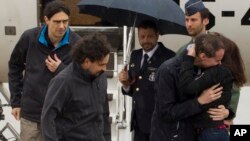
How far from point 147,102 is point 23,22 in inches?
137

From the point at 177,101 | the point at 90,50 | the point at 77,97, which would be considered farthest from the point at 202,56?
the point at 77,97

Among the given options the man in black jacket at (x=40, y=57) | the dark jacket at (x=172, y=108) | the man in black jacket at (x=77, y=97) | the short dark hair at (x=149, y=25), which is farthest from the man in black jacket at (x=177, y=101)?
the man in black jacket at (x=40, y=57)

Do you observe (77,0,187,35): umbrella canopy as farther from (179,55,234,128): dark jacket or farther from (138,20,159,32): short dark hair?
(179,55,234,128): dark jacket

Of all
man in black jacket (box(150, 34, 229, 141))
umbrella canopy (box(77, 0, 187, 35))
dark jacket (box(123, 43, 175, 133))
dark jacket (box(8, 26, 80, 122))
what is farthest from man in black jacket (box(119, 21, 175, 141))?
man in black jacket (box(150, 34, 229, 141))

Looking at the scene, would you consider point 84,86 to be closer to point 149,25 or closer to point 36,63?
point 36,63

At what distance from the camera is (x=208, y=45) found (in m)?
3.76

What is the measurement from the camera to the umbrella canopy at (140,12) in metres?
4.82

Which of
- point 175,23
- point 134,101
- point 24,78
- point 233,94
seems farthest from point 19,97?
point 233,94

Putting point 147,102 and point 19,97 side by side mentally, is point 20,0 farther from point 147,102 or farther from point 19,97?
point 147,102

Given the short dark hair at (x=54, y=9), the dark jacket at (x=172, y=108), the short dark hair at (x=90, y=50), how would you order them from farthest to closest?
the short dark hair at (x=54, y=9) < the dark jacket at (x=172, y=108) < the short dark hair at (x=90, y=50)

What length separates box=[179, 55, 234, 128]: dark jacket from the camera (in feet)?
12.5

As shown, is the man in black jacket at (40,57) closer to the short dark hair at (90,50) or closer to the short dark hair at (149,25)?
the short dark hair at (149,25)

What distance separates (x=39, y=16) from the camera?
7945 mm

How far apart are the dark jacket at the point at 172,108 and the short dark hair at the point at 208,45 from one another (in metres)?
0.20
